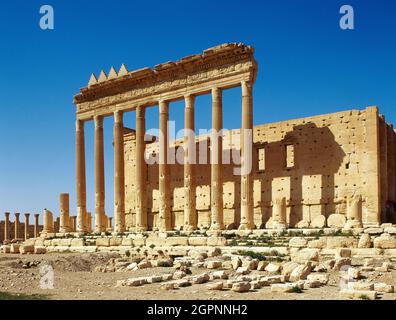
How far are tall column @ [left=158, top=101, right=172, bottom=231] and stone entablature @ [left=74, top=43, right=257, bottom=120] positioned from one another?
4.54 feet

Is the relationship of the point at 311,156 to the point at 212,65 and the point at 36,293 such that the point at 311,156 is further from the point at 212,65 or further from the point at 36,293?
the point at 36,293

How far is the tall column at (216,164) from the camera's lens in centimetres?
2936

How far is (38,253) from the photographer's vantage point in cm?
3130

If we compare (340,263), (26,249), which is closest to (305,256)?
(340,263)

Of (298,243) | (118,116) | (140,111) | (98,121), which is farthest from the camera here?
(98,121)

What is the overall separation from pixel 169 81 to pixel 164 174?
19.8 ft

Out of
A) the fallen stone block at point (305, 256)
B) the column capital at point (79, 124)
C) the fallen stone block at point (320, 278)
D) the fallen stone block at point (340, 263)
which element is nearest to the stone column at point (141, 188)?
the column capital at point (79, 124)

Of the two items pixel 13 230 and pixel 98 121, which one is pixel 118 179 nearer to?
pixel 98 121

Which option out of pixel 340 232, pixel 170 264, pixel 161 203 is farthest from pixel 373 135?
pixel 170 264

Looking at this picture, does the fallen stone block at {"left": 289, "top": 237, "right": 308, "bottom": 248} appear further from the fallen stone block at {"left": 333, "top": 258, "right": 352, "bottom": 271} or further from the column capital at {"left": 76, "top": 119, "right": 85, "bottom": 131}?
the column capital at {"left": 76, "top": 119, "right": 85, "bottom": 131}

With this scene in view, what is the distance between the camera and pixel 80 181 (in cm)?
3791

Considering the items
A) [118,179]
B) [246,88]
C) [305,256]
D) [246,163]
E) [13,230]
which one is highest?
[246,88]
